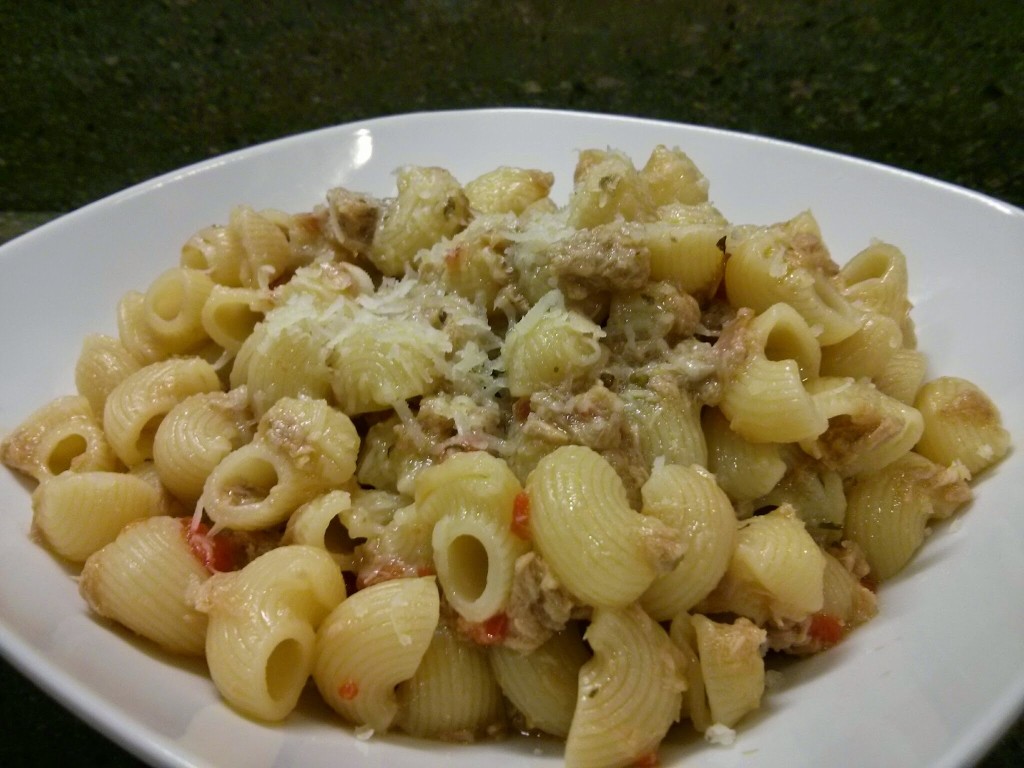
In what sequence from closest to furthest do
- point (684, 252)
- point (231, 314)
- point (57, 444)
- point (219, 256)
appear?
point (684, 252)
point (57, 444)
point (231, 314)
point (219, 256)

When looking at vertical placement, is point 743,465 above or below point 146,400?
above

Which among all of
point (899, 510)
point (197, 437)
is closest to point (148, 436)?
point (197, 437)

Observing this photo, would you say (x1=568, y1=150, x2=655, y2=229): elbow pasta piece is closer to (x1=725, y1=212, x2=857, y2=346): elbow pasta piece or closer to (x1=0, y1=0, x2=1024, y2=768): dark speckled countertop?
(x1=725, y1=212, x2=857, y2=346): elbow pasta piece

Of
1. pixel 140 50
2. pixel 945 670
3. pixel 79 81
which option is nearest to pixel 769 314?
pixel 945 670

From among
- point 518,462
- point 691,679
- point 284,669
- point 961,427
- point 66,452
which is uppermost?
point 961,427

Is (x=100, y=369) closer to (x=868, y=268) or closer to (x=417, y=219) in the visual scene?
(x=417, y=219)

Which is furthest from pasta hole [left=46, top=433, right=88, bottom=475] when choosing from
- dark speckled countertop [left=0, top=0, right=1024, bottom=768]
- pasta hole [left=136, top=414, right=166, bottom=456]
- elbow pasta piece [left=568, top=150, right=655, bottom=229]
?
dark speckled countertop [left=0, top=0, right=1024, bottom=768]
